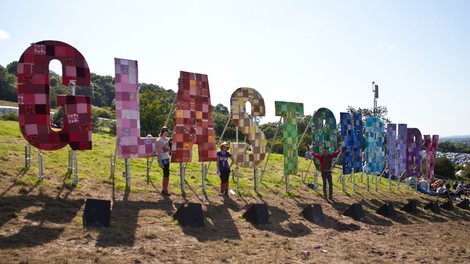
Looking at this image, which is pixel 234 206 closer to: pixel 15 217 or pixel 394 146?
pixel 15 217

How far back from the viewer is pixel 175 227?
32.0 ft

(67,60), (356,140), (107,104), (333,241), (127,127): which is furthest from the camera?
(107,104)

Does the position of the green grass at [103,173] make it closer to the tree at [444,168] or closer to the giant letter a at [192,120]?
the giant letter a at [192,120]

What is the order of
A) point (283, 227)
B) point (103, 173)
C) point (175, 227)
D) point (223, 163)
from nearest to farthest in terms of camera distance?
point (175, 227)
point (283, 227)
point (223, 163)
point (103, 173)

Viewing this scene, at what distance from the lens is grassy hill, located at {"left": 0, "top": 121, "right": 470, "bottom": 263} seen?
25.7ft

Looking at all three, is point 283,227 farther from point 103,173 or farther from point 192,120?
point 103,173

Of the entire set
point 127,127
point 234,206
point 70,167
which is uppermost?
point 127,127

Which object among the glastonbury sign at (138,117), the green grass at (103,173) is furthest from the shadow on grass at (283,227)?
the glastonbury sign at (138,117)

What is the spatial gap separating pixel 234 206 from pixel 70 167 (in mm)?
5589

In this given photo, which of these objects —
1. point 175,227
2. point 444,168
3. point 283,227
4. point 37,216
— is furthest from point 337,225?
point 444,168

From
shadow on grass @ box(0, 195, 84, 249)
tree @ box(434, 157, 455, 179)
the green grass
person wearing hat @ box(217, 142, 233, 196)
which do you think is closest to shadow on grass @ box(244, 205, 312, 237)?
person wearing hat @ box(217, 142, 233, 196)

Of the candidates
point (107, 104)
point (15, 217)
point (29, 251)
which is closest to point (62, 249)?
point (29, 251)

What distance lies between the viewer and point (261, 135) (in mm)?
16000

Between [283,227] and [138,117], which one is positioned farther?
[138,117]
